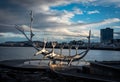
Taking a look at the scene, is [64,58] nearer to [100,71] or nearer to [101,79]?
[100,71]

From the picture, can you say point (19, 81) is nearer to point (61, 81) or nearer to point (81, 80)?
point (61, 81)

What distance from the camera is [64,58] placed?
3494 cm

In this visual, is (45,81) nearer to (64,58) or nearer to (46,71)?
(46,71)

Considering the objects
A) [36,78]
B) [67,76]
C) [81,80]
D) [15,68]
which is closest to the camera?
[81,80]

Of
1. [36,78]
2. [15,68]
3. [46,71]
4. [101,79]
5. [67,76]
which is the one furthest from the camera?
[15,68]

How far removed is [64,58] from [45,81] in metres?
10.8

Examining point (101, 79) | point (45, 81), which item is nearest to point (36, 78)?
point (45, 81)

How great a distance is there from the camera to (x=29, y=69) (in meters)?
32.3

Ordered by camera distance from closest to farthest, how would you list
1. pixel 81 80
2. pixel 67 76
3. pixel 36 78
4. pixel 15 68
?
pixel 81 80
pixel 67 76
pixel 36 78
pixel 15 68

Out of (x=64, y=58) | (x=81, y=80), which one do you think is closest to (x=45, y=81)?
(x=81, y=80)

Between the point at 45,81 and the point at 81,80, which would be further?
the point at 45,81

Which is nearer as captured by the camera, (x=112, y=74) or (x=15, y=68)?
(x=112, y=74)

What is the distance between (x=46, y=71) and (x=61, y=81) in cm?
638

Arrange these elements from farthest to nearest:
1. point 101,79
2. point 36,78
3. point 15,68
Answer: point 15,68 → point 36,78 → point 101,79
